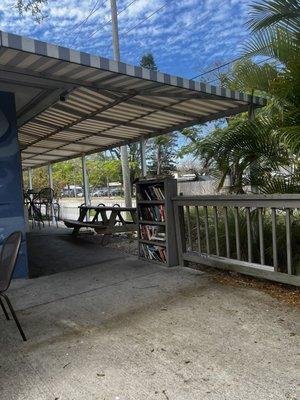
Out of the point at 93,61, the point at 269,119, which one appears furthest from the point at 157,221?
the point at 93,61

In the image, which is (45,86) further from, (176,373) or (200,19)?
(200,19)

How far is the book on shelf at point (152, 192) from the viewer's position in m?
5.54

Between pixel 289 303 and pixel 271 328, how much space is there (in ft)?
2.24

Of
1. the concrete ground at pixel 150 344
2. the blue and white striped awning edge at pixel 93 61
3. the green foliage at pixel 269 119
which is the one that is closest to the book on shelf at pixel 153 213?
the green foliage at pixel 269 119

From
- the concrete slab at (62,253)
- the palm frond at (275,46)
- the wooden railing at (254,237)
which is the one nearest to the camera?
the wooden railing at (254,237)

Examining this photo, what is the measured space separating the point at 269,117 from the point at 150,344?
306 cm

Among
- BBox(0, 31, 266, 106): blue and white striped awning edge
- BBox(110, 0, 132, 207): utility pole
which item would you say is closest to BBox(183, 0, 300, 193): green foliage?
BBox(0, 31, 266, 106): blue and white striped awning edge

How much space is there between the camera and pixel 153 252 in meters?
5.79

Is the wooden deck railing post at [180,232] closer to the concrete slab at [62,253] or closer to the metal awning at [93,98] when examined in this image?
the concrete slab at [62,253]

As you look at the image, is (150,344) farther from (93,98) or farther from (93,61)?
(93,98)

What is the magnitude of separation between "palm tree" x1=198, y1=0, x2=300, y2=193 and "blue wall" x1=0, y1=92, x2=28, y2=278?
8.45 feet

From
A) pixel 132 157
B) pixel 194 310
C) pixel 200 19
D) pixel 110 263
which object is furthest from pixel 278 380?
pixel 132 157

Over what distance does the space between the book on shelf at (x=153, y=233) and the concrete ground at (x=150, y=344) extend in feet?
3.31

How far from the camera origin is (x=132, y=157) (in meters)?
32.4
